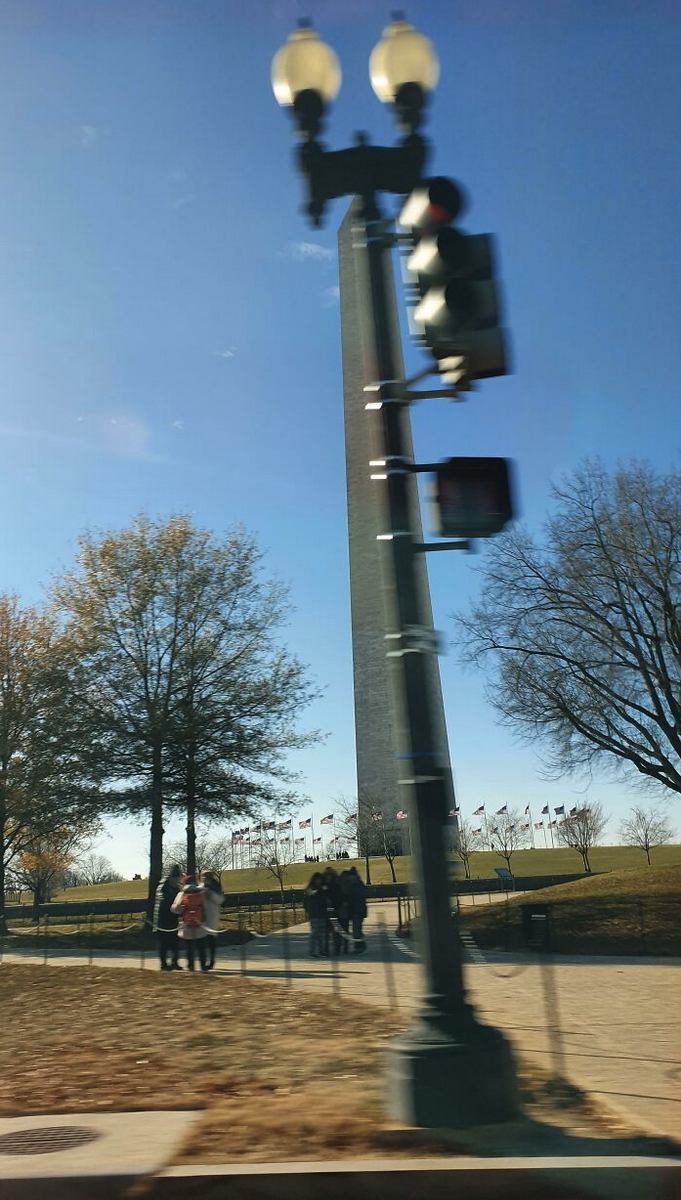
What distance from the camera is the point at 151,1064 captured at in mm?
7453

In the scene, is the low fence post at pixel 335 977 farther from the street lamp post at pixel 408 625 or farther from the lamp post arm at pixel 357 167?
the lamp post arm at pixel 357 167

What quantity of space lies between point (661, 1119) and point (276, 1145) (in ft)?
7.28

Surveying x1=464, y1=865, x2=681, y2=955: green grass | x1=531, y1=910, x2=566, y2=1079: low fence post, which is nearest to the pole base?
x1=531, y1=910, x2=566, y2=1079: low fence post

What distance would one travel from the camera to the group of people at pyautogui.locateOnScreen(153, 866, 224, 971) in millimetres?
15062

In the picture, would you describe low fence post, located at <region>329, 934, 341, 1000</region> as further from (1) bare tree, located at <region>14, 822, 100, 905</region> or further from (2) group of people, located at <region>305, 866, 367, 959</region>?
(1) bare tree, located at <region>14, 822, 100, 905</region>

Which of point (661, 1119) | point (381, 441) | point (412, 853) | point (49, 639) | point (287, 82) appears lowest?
point (661, 1119)

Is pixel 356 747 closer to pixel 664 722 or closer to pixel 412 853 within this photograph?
pixel 664 722

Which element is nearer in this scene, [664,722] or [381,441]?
[381,441]

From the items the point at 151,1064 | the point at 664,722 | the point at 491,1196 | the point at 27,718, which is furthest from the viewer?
the point at 27,718

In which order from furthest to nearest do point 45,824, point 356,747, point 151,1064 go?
point 356,747
point 45,824
point 151,1064

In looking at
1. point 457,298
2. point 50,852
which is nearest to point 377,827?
point 50,852

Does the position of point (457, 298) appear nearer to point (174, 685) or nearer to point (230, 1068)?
point (230, 1068)

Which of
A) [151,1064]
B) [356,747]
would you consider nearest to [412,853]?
[151,1064]

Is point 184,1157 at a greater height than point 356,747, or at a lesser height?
lesser
